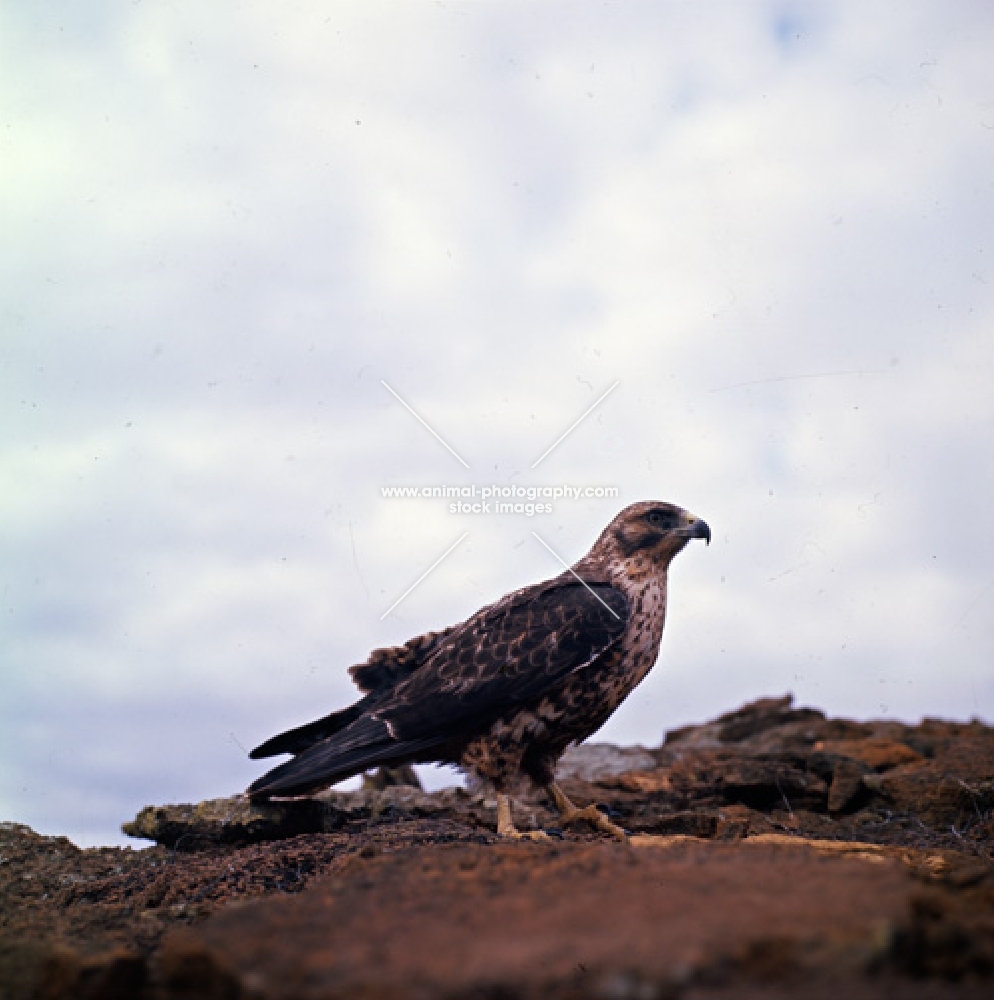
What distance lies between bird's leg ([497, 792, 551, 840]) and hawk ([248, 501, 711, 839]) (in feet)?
0.03

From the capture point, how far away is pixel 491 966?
7.61 feet

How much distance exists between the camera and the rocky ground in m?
2.26

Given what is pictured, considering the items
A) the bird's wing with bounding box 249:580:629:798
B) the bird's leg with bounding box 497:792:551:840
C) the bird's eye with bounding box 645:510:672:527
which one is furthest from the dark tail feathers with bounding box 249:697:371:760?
the bird's eye with bounding box 645:510:672:527

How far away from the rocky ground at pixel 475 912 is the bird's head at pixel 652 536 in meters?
1.78

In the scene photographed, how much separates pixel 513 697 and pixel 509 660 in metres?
0.24

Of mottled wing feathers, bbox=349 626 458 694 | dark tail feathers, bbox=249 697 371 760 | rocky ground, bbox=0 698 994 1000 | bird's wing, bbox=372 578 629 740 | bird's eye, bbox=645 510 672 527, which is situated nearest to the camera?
rocky ground, bbox=0 698 994 1000

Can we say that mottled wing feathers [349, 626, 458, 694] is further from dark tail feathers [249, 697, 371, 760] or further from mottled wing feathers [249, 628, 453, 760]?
dark tail feathers [249, 697, 371, 760]

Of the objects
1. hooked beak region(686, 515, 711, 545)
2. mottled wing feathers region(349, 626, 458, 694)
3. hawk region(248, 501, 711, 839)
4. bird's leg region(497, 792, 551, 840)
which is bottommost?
bird's leg region(497, 792, 551, 840)

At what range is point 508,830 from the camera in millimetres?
5887

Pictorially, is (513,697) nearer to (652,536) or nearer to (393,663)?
(393,663)

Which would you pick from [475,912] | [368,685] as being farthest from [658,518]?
[475,912]

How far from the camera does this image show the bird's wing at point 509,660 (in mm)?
→ 6207

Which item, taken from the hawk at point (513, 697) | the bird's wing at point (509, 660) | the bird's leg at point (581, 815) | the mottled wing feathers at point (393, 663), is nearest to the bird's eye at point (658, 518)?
the hawk at point (513, 697)

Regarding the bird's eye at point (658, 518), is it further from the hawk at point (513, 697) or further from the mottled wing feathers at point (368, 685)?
the mottled wing feathers at point (368, 685)
